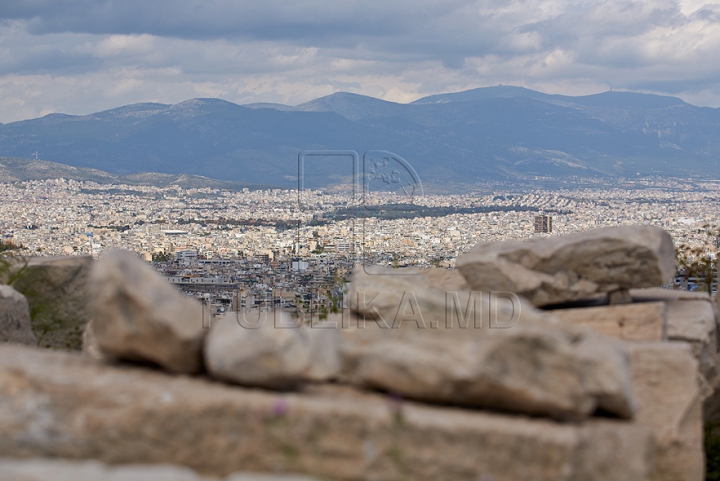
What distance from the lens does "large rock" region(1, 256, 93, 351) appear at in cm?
971

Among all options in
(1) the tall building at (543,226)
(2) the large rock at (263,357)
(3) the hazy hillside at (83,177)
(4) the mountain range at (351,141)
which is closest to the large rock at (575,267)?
(2) the large rock at (263,357)

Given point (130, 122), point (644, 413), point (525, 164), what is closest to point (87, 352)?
point (644, 413)

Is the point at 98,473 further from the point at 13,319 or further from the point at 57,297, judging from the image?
the point at 57,297

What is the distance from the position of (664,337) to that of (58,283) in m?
6.94

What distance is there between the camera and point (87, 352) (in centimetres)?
809

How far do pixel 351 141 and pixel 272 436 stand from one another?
131 meters

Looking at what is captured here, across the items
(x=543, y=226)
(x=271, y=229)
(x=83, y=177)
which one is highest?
(x=83, y=177)

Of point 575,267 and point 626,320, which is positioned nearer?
point 626,320

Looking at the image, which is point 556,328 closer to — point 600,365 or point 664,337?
point 600,365

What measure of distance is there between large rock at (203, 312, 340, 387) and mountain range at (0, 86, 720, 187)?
79.2m

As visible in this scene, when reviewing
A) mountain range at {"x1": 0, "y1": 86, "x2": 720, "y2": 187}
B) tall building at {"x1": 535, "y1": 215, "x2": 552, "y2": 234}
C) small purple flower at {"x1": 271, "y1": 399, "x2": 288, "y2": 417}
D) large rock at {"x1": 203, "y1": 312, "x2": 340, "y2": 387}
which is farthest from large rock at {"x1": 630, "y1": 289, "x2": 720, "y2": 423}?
mountain range at {"x1": 0, "y1": 86, "x2": 720, "y2": 187}

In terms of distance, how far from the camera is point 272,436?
4.51m

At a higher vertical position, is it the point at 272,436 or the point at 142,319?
the point at 142,319

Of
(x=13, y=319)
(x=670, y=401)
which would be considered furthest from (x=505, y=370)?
(x=13, y=319)
